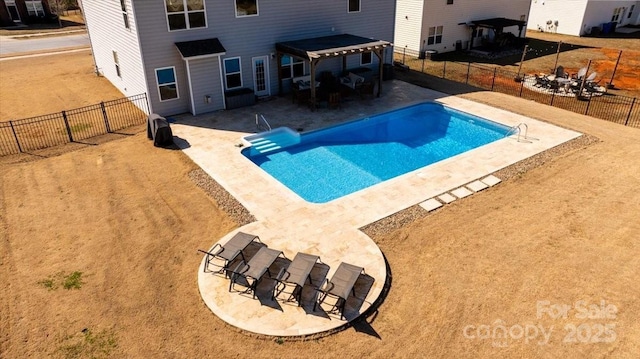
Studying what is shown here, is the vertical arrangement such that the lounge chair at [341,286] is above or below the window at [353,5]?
below

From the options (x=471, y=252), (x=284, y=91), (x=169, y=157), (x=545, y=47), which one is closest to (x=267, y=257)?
(x=471, y=252)

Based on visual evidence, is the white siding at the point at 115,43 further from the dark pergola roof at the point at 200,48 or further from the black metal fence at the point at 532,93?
the black metal fence at the point at 532,93

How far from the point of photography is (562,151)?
57.5 ft

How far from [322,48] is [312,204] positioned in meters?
11.2

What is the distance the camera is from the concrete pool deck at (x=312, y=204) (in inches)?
392

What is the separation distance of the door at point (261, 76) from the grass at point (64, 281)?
585 inches

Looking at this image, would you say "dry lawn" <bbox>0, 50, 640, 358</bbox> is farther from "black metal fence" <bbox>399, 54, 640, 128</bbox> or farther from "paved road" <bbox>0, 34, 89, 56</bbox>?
"paved road" <bbox>0, 34, 89, 56</bbox>

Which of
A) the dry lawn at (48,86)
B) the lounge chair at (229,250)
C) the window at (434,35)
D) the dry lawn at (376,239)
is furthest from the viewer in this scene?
the window at (434,35)

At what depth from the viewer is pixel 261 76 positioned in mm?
23500

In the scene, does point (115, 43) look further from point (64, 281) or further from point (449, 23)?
point (449, 23)

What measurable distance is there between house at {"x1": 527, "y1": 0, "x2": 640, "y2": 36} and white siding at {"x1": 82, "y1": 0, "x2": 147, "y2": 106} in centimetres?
4294

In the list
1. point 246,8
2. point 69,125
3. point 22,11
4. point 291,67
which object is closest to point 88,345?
point 69,125

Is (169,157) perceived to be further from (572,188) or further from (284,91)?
(572,188)

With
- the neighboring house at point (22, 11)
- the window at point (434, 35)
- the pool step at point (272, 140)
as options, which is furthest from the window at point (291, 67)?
the neighboring house at point (22, 11)
